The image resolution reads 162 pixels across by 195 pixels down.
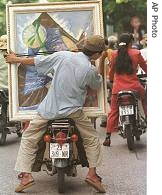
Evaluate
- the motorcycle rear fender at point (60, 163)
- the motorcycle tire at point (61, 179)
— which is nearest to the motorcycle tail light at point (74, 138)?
the motorcycle rear fender at point (60, 163)

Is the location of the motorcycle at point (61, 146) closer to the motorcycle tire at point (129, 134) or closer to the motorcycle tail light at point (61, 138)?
the motorcycle tail light at point (61, 138)

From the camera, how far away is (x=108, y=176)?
23.0 feet

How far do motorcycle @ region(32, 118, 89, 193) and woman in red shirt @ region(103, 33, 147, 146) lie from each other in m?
2.55

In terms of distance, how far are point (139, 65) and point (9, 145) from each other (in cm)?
268

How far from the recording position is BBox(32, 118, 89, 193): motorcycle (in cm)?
586

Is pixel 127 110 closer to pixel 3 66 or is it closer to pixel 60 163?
pixel 3 66

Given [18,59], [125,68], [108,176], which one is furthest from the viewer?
[125,68]

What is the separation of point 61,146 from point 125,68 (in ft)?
9.36

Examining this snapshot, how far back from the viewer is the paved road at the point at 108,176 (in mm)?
6301

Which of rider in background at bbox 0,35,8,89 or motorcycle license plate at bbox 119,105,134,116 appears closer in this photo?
motorcycle license plate at bbox 119,105,134,116

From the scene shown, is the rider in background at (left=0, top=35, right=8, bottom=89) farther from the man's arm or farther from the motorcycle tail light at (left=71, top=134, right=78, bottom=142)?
the motorcycle tail light at (left=71, top=134, right=78, bottom=142)

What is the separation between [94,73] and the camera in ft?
19.2

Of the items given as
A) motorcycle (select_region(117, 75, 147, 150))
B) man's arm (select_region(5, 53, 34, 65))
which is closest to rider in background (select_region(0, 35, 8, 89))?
motorcycle (select_region(117, 75, 147, 150))

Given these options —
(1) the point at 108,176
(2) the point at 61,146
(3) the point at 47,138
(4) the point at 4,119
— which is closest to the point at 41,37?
(3) the point at 47,138
